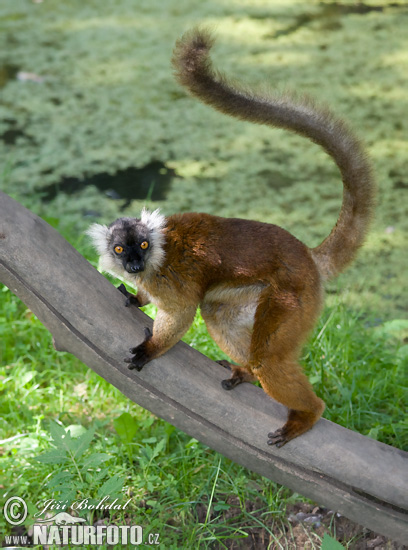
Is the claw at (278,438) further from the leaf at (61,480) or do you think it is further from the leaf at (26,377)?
the leaf at (26,377)

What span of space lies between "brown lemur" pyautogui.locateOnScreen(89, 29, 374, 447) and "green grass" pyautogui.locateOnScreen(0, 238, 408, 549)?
53cm

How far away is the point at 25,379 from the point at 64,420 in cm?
35

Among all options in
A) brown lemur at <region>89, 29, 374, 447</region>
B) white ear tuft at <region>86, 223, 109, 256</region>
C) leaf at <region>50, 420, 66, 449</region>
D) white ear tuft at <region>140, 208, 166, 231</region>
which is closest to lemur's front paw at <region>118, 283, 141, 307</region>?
brown lemur at <region>89, 29, 374, 447</region>

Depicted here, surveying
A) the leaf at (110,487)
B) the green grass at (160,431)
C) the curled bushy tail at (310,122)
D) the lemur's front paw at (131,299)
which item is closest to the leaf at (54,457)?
the green grass at (160,431)

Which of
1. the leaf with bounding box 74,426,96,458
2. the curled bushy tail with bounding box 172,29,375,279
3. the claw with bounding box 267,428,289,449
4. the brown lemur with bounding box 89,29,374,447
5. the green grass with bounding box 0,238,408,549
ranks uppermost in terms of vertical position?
the curled bushy tail with bounding box 172,29,375,279

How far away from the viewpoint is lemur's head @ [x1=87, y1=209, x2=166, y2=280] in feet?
8.32

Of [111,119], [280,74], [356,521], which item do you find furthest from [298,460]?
[280,74]

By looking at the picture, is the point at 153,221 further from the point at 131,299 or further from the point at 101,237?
the point at 131,299

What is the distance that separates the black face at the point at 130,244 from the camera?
2.52 meters

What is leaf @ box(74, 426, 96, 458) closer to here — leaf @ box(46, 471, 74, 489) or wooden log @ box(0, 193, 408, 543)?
leaf @ box(46, 471, 74, 489)

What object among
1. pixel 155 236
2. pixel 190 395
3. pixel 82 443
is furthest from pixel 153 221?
pixel 82 443

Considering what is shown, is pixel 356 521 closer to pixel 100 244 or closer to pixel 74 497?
pixel 74 497

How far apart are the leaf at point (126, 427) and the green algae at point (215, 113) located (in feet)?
6.27

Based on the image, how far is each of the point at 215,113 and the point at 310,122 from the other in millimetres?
4129
